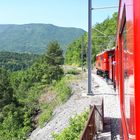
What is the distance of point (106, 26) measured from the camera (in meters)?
84.5

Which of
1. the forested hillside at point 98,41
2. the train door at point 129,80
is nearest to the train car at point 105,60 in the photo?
the forested hillside at point 98,41

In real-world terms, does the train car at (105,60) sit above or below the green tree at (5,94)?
above

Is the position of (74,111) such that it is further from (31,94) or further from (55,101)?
(31,94)

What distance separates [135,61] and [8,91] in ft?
236

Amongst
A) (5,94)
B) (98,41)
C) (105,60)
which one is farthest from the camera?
(98,41)

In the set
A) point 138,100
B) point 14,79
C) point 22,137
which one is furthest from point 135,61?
point 14,79

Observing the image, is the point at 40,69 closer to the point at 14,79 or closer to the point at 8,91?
the point at 8,91

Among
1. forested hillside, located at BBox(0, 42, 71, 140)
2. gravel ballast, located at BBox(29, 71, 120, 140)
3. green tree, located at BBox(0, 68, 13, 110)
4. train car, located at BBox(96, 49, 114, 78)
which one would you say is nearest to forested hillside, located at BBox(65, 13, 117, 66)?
forested hillside, located at BBox(0, 42, 71, 140)

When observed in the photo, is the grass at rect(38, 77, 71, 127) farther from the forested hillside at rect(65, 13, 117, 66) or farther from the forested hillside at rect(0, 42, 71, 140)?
the forested hillside at rect(65, 13, 117, 66)

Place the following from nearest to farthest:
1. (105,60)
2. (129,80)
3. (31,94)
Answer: (129,80)
(105,60)
(31,94)

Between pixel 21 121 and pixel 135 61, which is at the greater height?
pixel 135 61

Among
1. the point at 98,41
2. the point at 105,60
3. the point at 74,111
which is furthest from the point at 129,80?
the point at 98,41

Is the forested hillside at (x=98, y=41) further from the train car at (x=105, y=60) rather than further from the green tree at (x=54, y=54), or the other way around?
the train car at (x=105, y=60)

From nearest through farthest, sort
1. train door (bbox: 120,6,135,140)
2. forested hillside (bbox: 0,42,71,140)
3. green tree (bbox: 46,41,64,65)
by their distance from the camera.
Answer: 1. train door (bbox: 120,6,135,140)
2. forested hillside (bbox: 0,42,71,140)
3. green tree (bbox: 46,41,64,65)
